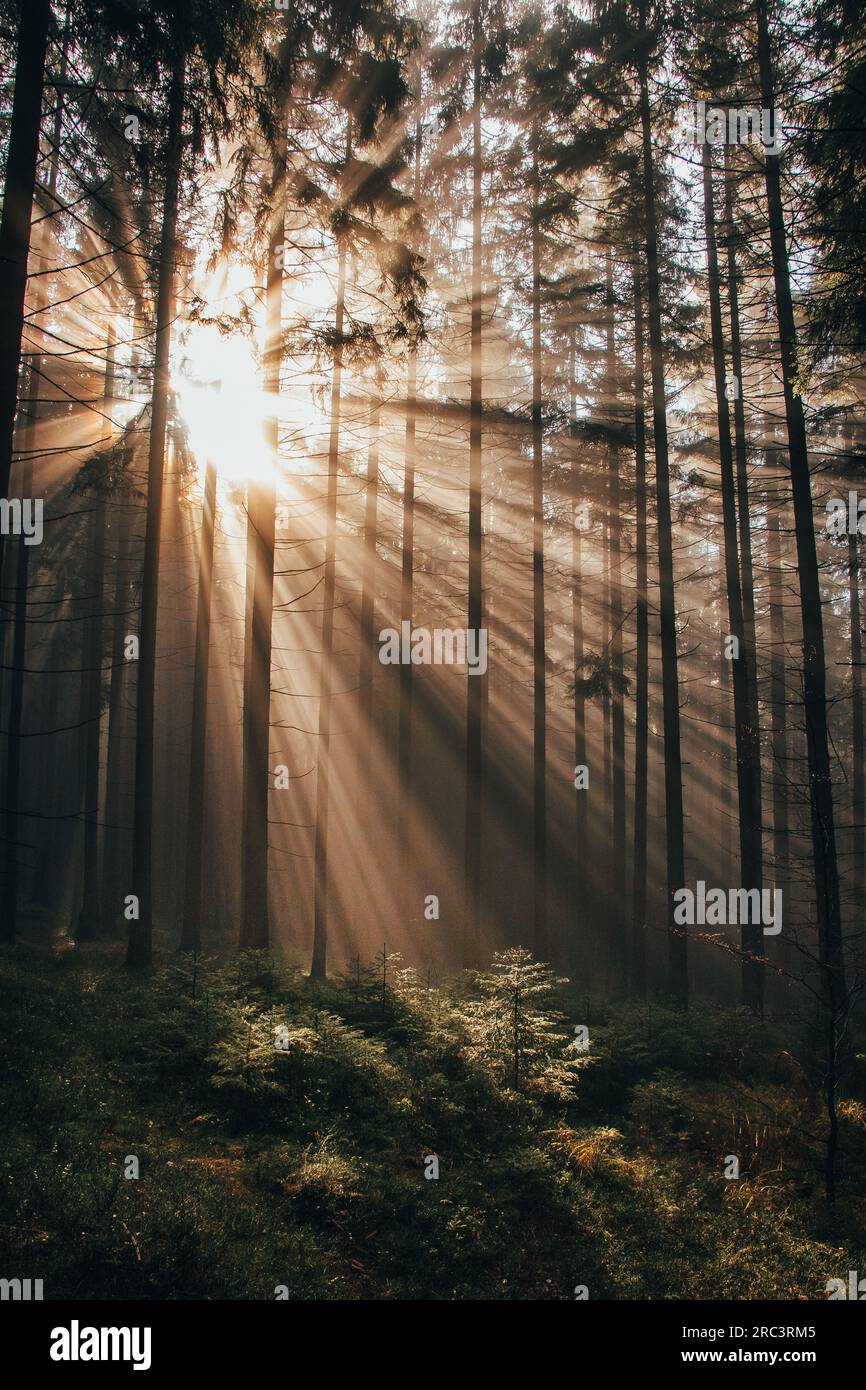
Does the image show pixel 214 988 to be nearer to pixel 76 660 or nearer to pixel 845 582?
pixel 76 660

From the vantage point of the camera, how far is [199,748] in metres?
17.9

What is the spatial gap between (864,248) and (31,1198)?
43.6 ft

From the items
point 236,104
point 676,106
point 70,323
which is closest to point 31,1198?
point 236,104

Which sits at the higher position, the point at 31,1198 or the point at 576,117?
the point at 576,117

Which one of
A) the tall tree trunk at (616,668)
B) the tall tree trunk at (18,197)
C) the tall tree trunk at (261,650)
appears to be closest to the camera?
the tall tree trunk at (18,197)

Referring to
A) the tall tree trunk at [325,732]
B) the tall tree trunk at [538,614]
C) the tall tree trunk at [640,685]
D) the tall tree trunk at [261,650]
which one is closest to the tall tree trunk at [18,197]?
the tall tree trunk at [261,650]

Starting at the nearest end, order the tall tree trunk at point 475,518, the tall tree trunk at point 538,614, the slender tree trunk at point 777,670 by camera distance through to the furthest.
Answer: the tall tree trunk at point 475,518
the tall tree trunk at point 538,614
the slender tree trunk at point 777,670

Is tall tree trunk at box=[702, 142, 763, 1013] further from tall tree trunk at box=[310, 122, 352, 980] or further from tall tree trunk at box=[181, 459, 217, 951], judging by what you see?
tall tree trunk at box=[181, 459, 217, 951]

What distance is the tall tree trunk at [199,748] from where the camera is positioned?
55.9 feet

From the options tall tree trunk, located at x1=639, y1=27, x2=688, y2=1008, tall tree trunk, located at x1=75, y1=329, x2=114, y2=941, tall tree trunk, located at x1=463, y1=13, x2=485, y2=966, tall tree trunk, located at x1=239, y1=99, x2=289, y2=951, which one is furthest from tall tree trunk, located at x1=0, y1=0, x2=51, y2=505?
tall tree trunk, located at x1=639, y1=27, x2=688, y2=1008

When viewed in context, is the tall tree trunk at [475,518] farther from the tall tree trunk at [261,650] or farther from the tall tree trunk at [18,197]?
the tall tree trunk at [18,197]

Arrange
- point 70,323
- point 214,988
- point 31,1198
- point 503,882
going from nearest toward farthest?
1. point 31,1198
2. point 214,988
3. point 70,323
4. point 503,882

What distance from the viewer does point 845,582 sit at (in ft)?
91.0

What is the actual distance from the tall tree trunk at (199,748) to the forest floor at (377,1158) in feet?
20.2
